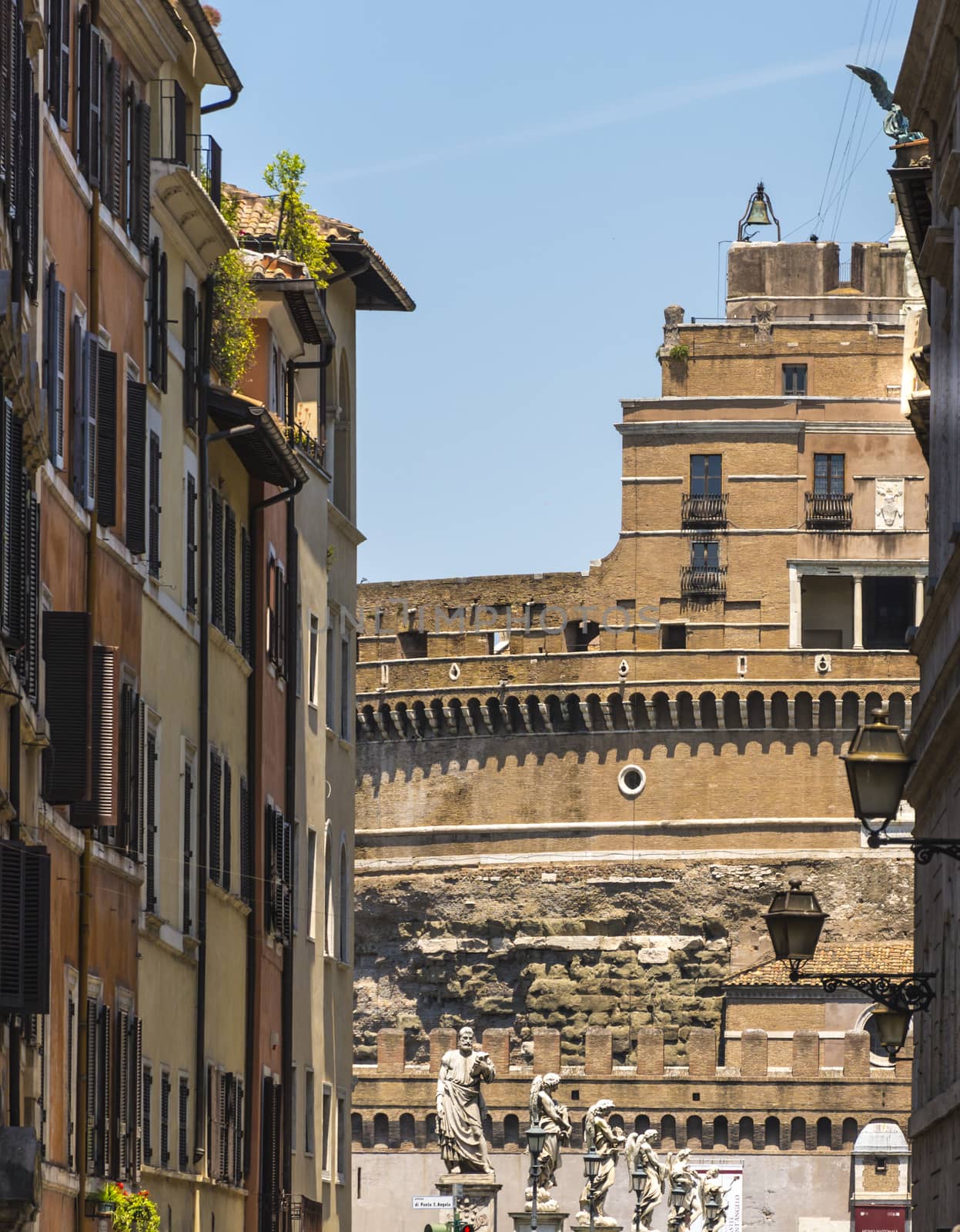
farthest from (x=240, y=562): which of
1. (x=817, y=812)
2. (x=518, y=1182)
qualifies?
(x=817, y=812)

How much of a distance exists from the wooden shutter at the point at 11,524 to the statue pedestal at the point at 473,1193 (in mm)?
19187

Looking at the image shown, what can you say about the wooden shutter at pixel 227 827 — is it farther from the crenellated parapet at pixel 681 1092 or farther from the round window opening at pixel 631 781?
the round window opening at pixel 631 781

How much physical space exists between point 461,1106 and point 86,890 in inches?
624

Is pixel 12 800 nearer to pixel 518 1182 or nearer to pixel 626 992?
pixel 518 1182

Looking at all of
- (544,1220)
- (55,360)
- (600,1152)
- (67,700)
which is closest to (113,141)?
(55,360)

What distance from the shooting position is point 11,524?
13.5m

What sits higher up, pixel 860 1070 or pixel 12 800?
pixel 12 800

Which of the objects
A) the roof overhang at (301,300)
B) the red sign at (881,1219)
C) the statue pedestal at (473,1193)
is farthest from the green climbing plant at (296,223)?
the red sign at (881,1219)

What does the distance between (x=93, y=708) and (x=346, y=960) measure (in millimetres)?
14558

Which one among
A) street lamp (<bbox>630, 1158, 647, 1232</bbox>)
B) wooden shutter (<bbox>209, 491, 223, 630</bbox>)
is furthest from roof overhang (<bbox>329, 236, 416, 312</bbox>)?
street lamp (<bbox>630, 1158, 647, 1232</bbox>)

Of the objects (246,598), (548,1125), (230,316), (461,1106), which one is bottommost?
(548,1125)

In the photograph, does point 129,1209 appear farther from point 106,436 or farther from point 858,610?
point 858,610

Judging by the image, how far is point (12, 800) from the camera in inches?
559

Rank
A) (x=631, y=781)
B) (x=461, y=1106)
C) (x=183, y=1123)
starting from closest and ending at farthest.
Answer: (x=183, y=1123) → (x=461, y=1106) → (x=631, y=781)
